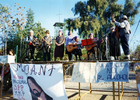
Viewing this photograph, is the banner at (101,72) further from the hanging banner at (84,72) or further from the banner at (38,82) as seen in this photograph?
the banner at (38,82)

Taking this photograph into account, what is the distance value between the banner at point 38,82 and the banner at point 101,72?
0.73 m

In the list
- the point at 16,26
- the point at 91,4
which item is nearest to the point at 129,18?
the point at 91,4

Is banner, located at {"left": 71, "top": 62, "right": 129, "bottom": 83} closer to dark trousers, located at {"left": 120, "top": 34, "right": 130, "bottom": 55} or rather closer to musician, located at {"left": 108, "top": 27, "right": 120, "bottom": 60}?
dark trousers, located at {"left": 120, "top": 34, "right": 130, "bottom": 55}

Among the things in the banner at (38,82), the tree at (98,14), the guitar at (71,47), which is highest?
the tree at (98,14)

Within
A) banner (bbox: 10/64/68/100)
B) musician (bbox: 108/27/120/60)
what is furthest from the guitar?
banner (bbox: 10/64/68/100)

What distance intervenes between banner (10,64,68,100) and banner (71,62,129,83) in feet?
2.40

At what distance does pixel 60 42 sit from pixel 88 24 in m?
11.2

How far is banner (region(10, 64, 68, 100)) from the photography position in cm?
452

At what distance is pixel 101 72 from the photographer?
451 cm

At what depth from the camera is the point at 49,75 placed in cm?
470

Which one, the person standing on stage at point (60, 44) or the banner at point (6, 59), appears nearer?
the banner at point (6, 59)

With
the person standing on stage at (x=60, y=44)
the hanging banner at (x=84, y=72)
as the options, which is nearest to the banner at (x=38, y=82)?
the hanging banner at (x=84, y=72)

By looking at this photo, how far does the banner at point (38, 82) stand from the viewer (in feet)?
14.8

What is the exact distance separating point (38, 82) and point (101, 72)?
210 centimetres
